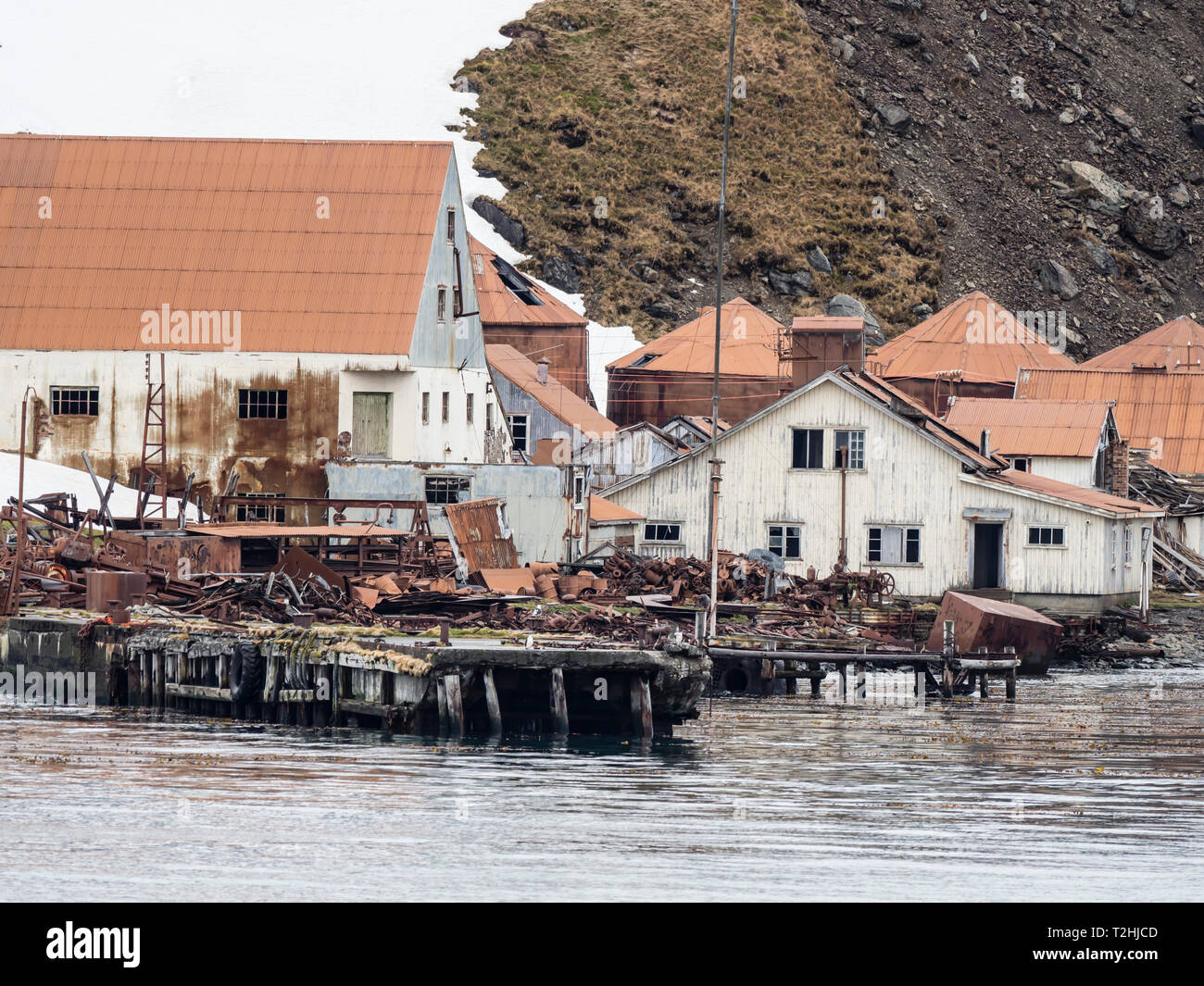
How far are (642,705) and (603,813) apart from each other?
7007 mm

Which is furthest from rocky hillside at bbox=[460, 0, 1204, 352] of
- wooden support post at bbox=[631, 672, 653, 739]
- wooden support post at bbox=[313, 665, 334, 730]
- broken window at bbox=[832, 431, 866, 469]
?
wooden support post at bbox=[631, 672, 653, 739]

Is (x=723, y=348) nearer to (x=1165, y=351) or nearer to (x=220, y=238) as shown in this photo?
(x=1165, y=351)

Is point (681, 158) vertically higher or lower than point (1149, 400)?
higher

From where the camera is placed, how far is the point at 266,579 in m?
39.5

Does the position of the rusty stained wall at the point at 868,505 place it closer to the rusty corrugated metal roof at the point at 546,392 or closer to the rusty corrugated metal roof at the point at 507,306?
the rusty corrugated metal roof at the point at 546,392

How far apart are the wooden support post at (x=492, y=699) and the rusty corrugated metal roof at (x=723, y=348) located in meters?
52.3

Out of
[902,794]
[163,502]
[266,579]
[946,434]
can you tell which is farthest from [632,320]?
[902,794]

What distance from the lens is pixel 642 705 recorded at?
107 ft

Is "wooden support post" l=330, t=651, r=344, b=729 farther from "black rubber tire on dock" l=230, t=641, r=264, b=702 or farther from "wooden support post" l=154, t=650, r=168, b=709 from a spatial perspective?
"wooden support post" l=154, t=650, r=168, b=709

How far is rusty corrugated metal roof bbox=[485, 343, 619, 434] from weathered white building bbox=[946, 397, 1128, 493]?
45.7ft

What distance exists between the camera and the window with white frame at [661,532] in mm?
56344

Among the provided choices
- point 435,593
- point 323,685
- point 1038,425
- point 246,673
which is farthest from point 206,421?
point 1038,425
